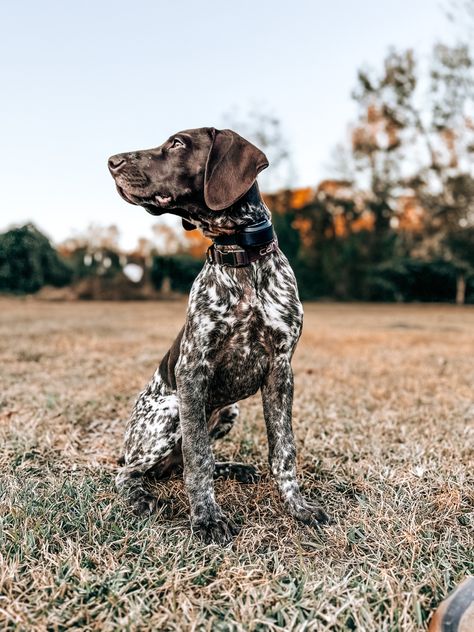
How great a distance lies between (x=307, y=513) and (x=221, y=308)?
2.98 feet

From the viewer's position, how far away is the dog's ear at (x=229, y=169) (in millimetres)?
2363

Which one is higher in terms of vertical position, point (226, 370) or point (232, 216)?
point (232, 216)

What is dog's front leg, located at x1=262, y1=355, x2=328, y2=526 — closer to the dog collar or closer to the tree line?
the dog collar

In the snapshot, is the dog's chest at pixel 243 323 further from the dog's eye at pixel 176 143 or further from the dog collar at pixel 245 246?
the dog's eye at pixel 176 143

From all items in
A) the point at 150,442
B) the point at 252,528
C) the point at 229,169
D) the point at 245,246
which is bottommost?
the point at 252,528

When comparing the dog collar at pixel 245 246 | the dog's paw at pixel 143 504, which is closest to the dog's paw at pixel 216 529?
the dog's paw at pixel 143 504

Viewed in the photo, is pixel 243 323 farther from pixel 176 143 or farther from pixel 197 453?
pixel 176 143

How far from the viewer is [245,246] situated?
246 cm

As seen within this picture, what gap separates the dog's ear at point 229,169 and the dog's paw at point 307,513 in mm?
1256

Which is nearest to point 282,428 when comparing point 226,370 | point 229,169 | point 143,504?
point 226,370

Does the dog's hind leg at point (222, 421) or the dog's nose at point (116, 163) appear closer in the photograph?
the dog's nose at point (116, 163)

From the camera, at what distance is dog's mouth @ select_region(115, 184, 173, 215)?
2502mm

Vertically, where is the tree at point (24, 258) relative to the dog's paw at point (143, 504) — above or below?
above

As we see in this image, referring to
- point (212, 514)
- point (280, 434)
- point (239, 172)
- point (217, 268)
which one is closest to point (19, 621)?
point (212, 514)
